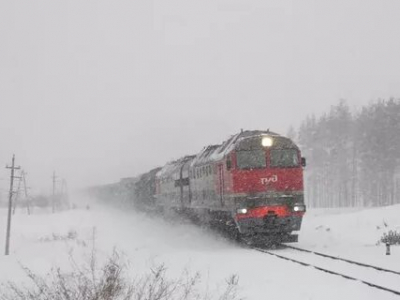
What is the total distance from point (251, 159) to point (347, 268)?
19.3ft

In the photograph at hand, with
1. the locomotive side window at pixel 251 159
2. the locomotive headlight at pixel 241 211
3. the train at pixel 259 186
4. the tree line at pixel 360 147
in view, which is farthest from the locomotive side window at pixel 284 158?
the tree line at pixel 360 147

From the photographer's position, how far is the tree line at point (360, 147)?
176 feet

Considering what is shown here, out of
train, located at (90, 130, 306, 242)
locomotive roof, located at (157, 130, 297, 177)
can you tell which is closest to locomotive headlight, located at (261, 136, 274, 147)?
train, located at (90, 130, 306, 242)

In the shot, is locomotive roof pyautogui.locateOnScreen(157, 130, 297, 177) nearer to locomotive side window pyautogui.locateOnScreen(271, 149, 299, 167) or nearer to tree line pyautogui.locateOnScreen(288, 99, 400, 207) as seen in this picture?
locomotive side window pyautogui.locateOnScreen(271, 149, 299, 167)

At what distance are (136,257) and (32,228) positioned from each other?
3357 cm

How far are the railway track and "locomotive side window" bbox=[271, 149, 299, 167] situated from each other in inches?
114

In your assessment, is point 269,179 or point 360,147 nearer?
point 269,179

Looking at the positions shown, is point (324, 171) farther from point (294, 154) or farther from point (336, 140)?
point (294, 154)

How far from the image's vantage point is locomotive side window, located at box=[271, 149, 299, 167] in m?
17.5

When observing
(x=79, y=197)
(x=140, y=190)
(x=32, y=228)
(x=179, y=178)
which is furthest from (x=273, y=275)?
(x=79, y=197)

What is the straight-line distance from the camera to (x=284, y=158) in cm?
1761

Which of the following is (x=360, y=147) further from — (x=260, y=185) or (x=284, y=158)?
(x=260, y=185)

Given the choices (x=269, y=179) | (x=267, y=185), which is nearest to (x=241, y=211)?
(x=267, y=185)

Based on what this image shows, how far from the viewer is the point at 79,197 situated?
120 meters
